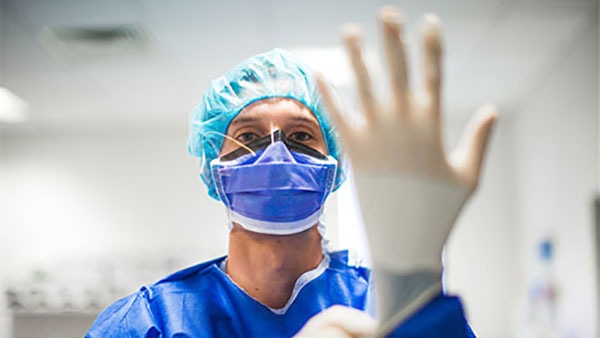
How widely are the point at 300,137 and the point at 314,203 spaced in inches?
4.5

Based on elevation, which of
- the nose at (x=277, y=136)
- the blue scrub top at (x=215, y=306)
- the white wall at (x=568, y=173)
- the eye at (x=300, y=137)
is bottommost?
the white wall at (x=568, y=173)

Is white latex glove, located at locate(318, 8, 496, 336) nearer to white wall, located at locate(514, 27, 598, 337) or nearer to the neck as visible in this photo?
the neck

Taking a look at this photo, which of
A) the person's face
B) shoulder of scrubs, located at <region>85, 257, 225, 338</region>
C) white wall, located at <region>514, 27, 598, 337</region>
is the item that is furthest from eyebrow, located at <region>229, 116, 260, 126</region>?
white wall, located at <region>514, 27, 598, 337</region>

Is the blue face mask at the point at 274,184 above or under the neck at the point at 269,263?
above

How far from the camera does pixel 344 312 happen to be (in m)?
0.79

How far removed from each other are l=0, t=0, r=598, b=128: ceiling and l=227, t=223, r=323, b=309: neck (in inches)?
68.1

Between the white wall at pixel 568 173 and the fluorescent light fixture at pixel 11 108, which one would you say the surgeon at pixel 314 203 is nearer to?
the white wall at pixel 568 173

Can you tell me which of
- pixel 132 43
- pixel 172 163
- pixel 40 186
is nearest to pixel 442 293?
pixel 132 43

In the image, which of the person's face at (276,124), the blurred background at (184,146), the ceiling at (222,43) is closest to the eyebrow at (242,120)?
the person's face at (276,124)

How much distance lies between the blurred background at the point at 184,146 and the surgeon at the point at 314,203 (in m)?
0.34

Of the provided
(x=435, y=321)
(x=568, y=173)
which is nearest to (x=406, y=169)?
(x=435, y=321)

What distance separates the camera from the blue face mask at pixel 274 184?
984mm

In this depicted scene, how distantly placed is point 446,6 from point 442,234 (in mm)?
2461

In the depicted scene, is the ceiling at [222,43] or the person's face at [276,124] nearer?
the person's face at [276,124]
